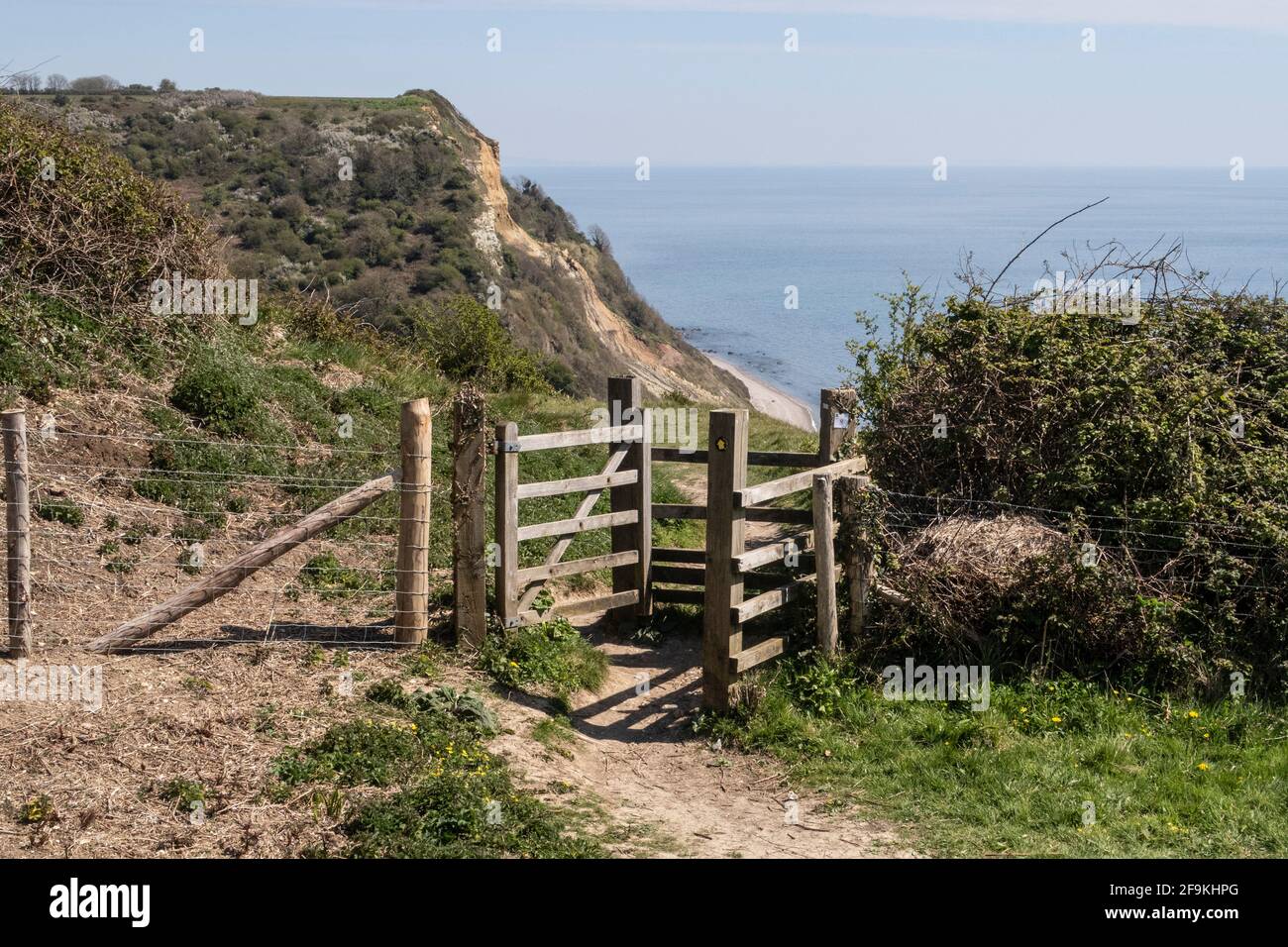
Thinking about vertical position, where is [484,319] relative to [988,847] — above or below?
above

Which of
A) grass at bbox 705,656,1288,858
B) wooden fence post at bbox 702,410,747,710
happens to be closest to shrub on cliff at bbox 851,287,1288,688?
grass at bbox 705,656,1288,858

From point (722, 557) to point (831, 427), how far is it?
2648 millimetres

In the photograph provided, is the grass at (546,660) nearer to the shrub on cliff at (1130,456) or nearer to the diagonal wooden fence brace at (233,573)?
the diagonal wooden fence brace at (233,573)

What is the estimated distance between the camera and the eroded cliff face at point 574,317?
53.6m

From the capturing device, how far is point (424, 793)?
6707 millimetres

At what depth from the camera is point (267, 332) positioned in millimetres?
17453

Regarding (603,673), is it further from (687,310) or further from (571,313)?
(687,310)

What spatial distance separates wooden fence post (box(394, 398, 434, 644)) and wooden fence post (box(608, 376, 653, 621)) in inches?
89.8

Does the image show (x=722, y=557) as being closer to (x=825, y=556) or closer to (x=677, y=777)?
(x=825, y=556)

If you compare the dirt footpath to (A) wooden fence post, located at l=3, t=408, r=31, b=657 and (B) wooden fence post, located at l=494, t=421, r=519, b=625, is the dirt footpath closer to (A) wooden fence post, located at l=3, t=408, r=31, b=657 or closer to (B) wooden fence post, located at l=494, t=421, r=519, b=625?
(B) wooden fence post, located at l=494, t=421, r=519, b=625

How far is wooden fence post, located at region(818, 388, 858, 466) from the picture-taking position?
11.0m

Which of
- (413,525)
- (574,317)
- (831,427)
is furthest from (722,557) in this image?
(574,317)
